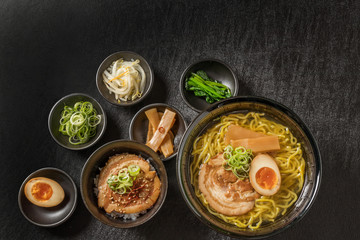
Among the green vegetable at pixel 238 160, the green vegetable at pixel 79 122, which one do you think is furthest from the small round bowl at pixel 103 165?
the green vegetable at pixel 238 160

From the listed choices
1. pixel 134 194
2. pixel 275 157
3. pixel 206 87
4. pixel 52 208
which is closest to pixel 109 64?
pixel 206 87

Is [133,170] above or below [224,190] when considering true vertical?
below

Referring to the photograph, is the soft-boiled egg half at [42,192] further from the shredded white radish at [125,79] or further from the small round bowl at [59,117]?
the shredded white radish at [125,79]

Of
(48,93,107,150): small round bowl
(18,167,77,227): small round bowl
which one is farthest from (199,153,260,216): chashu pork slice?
(18,167,77,227): small round bowl

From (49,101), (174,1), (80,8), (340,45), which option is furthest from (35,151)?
(340,45)

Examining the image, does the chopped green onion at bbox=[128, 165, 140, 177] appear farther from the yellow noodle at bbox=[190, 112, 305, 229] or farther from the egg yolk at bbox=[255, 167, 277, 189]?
the egg yolk at bbox=[255, 167, 277, 189]

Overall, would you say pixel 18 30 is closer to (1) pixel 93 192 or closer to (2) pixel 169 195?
(1) pixel 93 192

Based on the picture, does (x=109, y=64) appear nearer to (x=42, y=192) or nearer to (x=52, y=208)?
(x=42, y=192)
